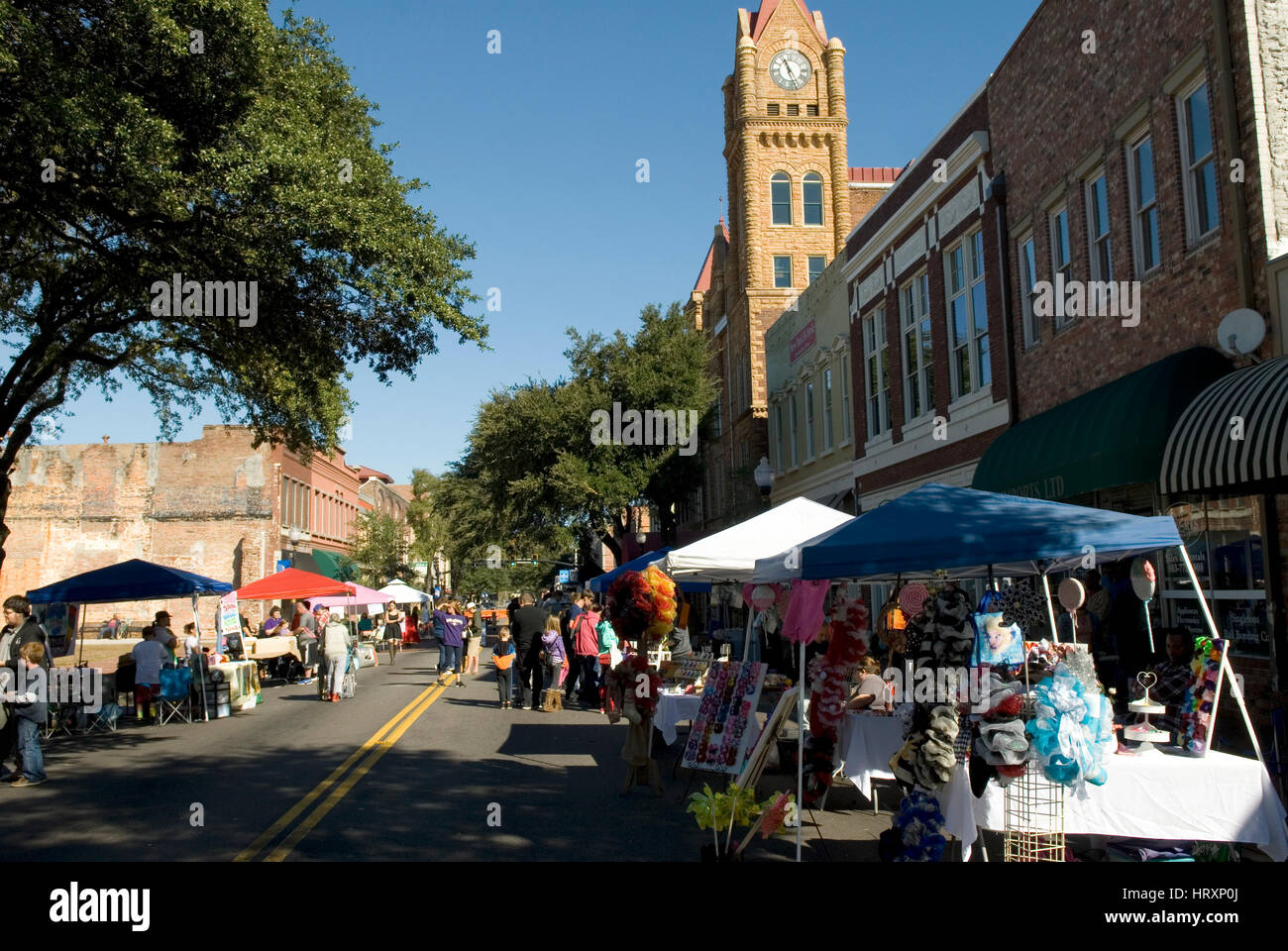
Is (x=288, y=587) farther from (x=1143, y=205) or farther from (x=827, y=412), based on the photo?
(x=1143, y=205)

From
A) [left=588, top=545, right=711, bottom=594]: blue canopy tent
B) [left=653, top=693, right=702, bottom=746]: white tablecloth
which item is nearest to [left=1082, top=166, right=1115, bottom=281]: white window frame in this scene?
[left=588, top=545, right=711, bottom=594]: blue canopy tent

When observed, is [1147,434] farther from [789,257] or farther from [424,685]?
[789,257]

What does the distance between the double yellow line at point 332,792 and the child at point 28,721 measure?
293 cm

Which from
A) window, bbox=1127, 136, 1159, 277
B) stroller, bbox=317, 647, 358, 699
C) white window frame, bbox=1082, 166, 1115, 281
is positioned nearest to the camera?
window, bbox=1127, 136, 1159, 277

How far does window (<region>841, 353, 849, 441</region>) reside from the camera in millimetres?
26578

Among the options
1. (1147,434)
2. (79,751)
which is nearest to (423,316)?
(79,751)

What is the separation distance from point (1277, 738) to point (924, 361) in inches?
512

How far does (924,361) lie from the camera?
832 inches

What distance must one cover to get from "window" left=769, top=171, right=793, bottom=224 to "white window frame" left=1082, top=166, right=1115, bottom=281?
81.0 feet

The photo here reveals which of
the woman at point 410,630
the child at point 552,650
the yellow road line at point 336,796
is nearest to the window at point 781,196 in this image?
the woman at point 410,630

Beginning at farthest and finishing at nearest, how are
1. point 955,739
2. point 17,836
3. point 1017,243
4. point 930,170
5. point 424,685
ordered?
point 424,685, point 930,170, point 1017,243, point 17,836, point 955,739

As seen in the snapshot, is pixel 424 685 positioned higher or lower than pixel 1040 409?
lower

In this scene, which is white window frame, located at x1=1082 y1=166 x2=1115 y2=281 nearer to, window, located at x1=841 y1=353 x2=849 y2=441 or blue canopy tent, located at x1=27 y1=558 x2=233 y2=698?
window, located at x1=841 y1=353 x2=849 y2=441

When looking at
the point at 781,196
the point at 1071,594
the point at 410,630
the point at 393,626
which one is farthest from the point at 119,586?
the point at 410,630
